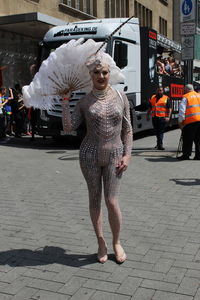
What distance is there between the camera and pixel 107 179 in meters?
4.04

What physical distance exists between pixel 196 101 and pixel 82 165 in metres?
6.38

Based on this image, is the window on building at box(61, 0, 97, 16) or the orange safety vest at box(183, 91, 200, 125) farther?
the window on building at box(61, 0, 97, 16)

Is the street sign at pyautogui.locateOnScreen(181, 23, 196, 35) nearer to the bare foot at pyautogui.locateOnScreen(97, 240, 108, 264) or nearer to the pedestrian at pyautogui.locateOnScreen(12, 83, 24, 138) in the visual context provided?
the pedestrian at pyautogui.locateOnScreen(12, 83, 24, 138)

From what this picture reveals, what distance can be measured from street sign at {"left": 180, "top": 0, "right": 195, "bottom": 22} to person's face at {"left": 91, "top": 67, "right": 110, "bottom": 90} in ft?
27.6

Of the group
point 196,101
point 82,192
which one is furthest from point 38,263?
point 196,101

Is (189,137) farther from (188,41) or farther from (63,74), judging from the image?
(63,74)

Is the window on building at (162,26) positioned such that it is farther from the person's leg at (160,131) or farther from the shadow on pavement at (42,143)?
the person's leg at (160,131)

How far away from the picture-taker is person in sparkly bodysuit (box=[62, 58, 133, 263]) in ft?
12.8

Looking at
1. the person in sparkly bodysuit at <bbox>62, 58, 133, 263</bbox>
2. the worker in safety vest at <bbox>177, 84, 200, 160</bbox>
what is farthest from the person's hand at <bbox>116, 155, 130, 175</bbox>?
the worker in safety vest at <bbox>177, 84, 200, 160</bbox>

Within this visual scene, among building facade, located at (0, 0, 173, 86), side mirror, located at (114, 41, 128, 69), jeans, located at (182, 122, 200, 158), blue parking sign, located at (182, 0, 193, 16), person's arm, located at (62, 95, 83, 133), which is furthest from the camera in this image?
building facade, located at (0, 0, 173, 86)

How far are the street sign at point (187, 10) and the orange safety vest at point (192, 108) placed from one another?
110 inches

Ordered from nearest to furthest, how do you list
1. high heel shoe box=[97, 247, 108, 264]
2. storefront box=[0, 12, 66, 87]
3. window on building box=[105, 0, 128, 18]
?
high heel shoe box=[97, 247, 108, 264], storefront box=[0, 12, 66, 87], window on building box=[105, 0, 128, 18]

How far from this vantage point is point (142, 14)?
33.1 metres

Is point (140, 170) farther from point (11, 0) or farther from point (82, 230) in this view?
point (11, 0)
